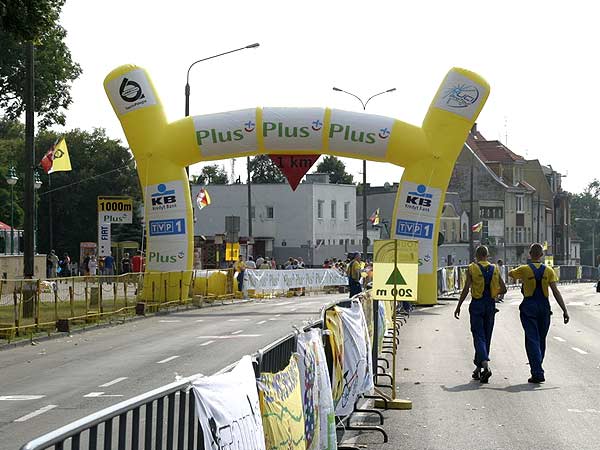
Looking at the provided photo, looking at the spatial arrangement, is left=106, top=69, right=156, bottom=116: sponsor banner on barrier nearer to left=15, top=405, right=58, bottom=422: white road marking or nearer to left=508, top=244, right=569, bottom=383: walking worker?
left=508, top=244, right=569, bottom=383: walking worker

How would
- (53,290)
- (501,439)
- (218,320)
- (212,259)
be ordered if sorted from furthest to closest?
(212,259)
(218,320)
(53,290)
(501,439)

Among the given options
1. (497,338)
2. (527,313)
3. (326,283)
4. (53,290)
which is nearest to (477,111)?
(497,338)

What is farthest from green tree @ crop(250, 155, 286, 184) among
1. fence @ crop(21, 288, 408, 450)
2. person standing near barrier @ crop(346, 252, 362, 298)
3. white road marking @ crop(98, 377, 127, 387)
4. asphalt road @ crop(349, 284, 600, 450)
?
fence @ crop(21, 288, 408, 450)

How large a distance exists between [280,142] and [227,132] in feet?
4.76

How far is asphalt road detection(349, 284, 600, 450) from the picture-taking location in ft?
33.6

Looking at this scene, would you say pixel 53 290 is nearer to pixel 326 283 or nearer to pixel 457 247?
pixel 326 283

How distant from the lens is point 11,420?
11523 mm

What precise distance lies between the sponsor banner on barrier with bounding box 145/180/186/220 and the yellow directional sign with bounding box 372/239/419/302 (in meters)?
19.3

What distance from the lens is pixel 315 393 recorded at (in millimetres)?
8078

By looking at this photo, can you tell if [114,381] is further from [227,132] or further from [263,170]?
[263,170]

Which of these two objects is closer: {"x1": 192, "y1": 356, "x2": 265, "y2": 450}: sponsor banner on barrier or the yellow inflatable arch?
{"x1": 192, "y1": 356, "x2": 265, "y2": 450}: sponsor banner on barrier

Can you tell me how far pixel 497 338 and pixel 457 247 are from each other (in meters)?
79.7

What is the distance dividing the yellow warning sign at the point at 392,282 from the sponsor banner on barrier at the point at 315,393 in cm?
453

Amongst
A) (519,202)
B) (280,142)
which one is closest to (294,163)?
(280,142)
